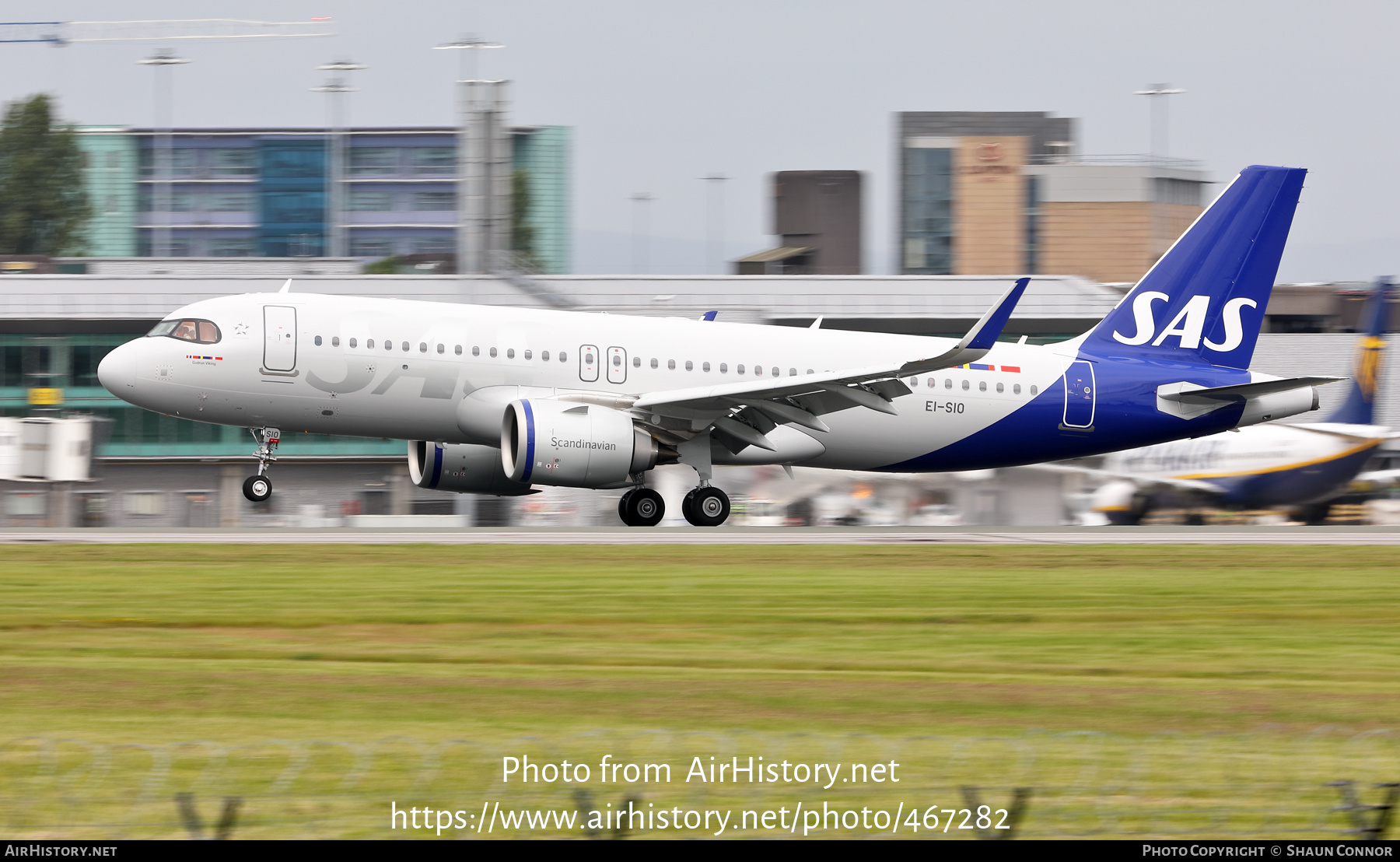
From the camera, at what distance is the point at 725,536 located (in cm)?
2525

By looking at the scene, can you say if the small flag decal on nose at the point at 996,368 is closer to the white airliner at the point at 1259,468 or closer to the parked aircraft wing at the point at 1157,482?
the parked aircraft wing at the point at 1157,482

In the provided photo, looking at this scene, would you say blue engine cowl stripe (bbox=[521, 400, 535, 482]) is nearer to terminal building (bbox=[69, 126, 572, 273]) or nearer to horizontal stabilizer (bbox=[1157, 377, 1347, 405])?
horizontal stabilizer (bbox=[1157, 377, 1347, 405])

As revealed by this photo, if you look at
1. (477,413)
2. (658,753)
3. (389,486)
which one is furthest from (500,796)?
(389,486)

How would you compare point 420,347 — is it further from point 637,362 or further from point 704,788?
point 704,788

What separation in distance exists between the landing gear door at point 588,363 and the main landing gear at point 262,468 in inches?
213

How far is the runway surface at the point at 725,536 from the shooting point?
23.8 m

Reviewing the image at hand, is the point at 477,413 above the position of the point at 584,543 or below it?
above

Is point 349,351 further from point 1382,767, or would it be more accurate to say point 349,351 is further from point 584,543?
point 1382,767

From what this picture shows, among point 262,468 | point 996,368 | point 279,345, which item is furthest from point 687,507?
point 279,345

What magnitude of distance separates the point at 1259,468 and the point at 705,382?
56.0ft

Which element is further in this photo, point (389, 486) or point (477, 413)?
point (389, 486)

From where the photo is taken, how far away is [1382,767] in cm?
838

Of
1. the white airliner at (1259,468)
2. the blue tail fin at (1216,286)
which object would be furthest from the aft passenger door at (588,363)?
the white airliner at (1259,468)

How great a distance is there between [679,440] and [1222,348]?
37.4 ft
